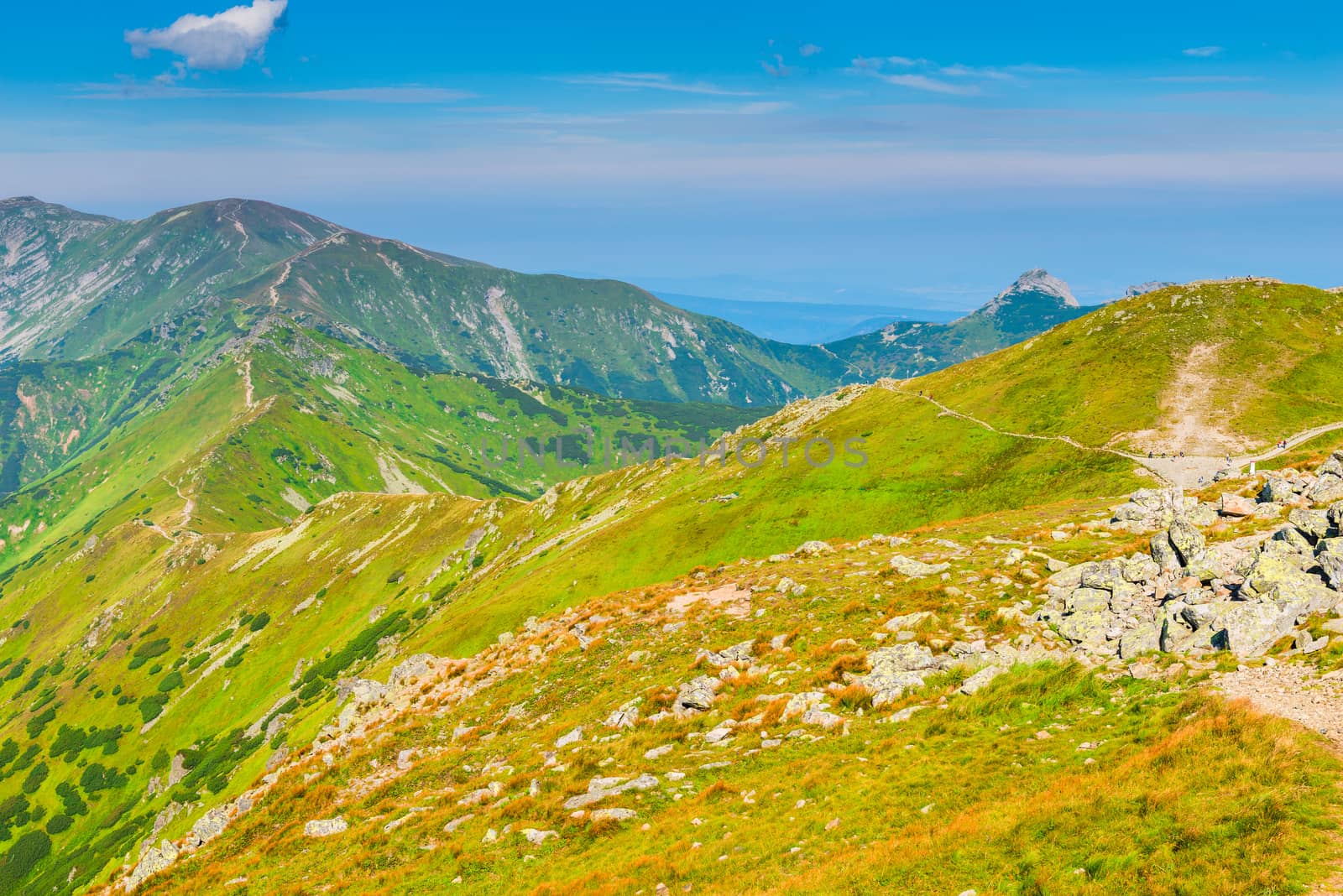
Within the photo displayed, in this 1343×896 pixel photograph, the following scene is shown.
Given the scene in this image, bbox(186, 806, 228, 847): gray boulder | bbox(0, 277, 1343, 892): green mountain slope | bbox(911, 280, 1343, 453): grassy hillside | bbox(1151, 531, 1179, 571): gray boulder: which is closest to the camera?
bbox(0, 277, 1343, 892): green mountain slope

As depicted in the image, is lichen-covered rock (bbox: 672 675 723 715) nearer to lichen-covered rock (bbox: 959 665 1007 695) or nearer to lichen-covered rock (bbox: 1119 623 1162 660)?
lichen-covered rock (bbox: 959 665 1007 695)

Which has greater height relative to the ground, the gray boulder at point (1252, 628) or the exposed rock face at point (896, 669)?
the gray boulder at point (1252, 628)

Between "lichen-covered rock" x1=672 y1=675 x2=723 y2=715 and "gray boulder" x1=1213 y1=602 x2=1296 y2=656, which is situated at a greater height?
"gray boulder" x1=1213 y1=602 x2=1296 y2=656

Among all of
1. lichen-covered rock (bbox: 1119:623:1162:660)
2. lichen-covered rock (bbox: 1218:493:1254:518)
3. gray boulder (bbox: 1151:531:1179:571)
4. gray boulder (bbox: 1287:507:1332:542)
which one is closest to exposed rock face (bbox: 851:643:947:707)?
lichen-covered rock (bbox: 1119:623:1162:660)

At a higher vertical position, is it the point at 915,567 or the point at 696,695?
the point at 915,567

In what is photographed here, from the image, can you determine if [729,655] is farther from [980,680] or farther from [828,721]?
[980,680]

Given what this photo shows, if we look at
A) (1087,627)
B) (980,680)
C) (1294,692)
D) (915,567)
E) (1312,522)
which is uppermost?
(1312,522)

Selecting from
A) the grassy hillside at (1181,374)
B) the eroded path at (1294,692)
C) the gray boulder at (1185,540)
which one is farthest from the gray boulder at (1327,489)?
the grassy hillside at (1181,374)

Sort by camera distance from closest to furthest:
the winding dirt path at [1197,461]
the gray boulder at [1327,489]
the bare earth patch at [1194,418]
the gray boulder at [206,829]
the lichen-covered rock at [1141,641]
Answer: the lichen-covered rock at [1141,641]
the gray boulder at [1327,489]
the gray boulder at [206,829]
the winding dirt path at [1197,461]
the bare earth patch at [1194,418]

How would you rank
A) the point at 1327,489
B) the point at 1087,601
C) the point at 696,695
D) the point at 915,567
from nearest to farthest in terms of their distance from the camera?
the point at 1087,601, the point at 696,695, the point at 1327,489, the point at 915,567

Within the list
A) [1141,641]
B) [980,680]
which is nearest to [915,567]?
[980,680]

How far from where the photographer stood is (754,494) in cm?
10862

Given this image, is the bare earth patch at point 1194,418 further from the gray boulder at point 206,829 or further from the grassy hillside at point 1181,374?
the gray boulder at point 206,829

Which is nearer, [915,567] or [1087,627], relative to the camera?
[1087,627]
